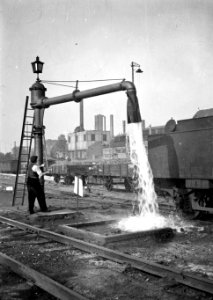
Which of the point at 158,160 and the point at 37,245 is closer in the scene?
the point at 37,245

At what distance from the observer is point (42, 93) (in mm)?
11531

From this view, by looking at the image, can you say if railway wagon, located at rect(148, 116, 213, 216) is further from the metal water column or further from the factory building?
the factory building

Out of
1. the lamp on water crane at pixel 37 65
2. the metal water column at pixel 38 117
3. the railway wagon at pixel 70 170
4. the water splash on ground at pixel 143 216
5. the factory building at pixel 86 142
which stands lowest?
the water splash on ground at pixel 143 216

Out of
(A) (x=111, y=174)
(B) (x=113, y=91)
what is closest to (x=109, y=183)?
(A) (x=111, y=174)

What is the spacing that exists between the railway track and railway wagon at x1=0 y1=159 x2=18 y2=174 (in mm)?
38167

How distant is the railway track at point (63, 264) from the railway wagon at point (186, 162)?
12.5ft

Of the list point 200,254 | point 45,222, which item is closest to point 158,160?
point 45,222

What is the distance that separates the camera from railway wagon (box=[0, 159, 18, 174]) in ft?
150

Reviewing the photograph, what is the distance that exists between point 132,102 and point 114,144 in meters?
50.3

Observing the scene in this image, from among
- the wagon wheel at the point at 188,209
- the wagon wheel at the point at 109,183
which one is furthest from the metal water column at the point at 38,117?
the wagon wheel at the point at 109,183

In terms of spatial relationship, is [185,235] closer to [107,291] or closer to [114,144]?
[107,291]

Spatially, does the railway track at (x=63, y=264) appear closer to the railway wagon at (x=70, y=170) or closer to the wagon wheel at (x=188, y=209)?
the wagon wheel at (x=188, y=209)

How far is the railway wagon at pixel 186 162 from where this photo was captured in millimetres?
9039

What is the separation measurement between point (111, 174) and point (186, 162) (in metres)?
13.0
